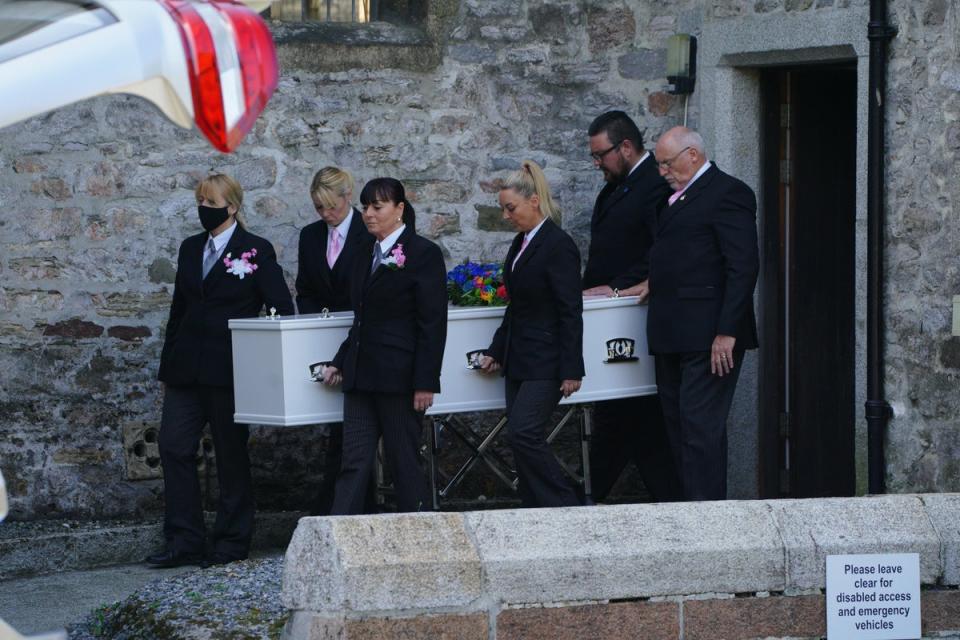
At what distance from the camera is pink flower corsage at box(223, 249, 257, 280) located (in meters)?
7.41

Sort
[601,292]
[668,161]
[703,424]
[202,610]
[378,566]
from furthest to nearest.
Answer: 1. [601,292]
2. [668,161]
3. [703,424]
4. [202,610]
5. [378,566]

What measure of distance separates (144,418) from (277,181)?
1331 mm

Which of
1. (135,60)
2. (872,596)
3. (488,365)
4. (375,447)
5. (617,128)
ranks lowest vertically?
(872,596)

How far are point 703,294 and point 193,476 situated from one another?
242cm

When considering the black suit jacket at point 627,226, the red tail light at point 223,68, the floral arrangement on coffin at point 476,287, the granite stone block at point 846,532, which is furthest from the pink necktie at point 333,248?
the red tail light at point 223,68

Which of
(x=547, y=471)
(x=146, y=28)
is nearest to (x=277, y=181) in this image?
(x=547, y=471)

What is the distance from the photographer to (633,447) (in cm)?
802

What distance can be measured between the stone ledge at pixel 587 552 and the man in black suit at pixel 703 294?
70.7 inches

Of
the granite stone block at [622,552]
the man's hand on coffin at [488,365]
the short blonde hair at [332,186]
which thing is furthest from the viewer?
the short blonde hair at [332,186]

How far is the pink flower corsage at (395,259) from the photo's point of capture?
6863mm

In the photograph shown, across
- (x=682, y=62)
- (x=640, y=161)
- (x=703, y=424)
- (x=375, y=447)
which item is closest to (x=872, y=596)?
(x=703, y=424)

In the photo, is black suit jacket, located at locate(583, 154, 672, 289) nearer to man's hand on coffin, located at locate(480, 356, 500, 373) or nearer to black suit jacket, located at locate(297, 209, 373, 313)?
man's hand on coffin, located at locate(480, 356, 500, 373)

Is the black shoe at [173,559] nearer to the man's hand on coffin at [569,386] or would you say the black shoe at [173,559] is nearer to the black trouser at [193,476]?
the black trouser at [193,476]

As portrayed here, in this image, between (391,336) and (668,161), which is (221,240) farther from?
(668,161)
